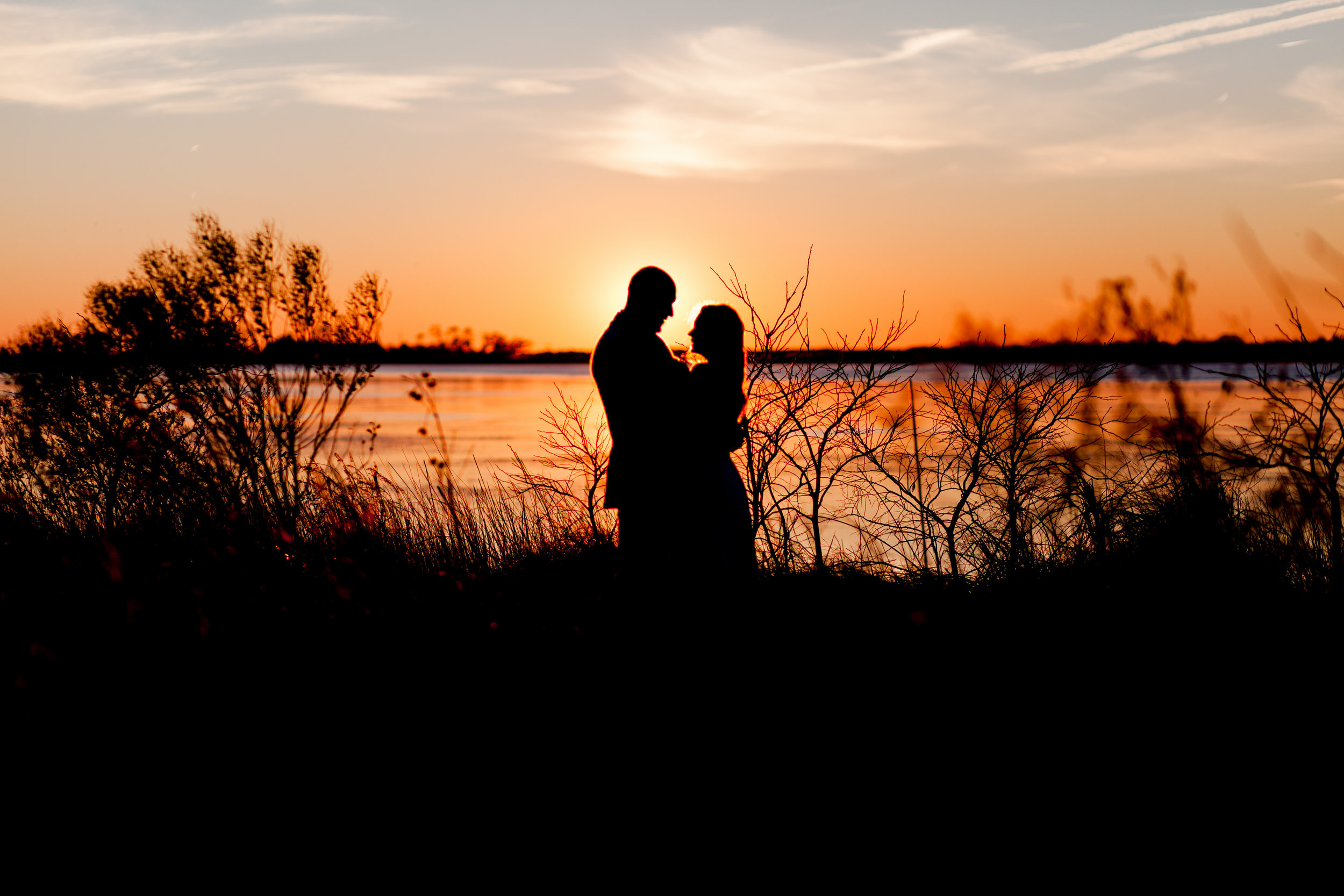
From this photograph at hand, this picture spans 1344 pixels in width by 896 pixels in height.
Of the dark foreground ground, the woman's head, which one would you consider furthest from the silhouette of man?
the dark foreground ground

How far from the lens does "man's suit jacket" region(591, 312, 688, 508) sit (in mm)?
4395

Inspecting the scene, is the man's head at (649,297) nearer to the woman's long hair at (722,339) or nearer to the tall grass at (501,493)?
the woman's long hair at (722,339)

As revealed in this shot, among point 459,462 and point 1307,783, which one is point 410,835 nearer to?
point 1307,783

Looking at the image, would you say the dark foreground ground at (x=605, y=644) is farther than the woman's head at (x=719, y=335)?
Yes

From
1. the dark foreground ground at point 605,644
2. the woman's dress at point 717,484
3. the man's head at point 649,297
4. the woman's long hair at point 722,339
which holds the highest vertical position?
the man's head at point 649,297

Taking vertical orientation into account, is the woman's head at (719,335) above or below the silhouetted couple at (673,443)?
above

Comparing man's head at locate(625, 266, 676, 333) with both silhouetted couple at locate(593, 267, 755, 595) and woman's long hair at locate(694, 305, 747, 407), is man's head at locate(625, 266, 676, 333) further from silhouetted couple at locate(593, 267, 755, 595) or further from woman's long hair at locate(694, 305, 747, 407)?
woman's long hair at locate(694, 305, 747, 407)

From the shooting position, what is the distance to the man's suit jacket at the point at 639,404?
4395mm

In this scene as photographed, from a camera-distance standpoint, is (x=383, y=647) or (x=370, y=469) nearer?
(x=383, y=647)

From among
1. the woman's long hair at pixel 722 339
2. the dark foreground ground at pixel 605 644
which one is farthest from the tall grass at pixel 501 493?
the woman's long hair at pixel 722 339

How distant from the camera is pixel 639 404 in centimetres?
446

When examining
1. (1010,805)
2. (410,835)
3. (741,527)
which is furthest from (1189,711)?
(410,835)

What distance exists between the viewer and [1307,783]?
4.33 meters

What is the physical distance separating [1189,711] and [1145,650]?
2.85ft
